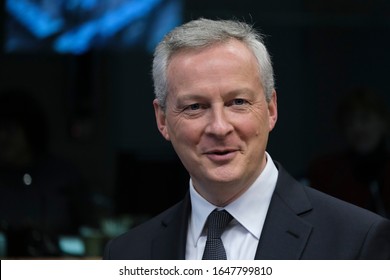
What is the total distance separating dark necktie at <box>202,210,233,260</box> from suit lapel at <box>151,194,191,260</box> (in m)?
0.08

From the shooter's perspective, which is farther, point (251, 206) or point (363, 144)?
point (363, 144)

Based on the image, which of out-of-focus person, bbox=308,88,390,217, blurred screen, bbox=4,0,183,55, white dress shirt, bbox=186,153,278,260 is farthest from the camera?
blurred screen, bbox=4,0,183,55

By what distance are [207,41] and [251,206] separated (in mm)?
433

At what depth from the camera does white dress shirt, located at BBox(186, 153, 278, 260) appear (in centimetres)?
254

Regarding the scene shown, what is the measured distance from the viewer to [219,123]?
8.00 ft

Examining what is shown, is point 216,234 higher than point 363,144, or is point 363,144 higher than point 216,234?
point 216,234

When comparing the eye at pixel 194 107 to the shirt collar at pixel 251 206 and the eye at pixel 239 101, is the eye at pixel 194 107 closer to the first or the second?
the eye at pixel 239 101

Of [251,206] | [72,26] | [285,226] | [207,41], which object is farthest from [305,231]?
[72,26]

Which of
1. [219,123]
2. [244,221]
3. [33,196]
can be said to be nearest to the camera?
[219,123]

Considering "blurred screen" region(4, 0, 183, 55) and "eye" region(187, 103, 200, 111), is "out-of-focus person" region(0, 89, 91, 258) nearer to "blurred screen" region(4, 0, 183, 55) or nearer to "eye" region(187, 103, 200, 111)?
"blurred screen" region(4, 0, 183, 55)

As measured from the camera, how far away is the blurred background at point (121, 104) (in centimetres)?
529

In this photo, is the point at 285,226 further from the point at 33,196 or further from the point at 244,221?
the point at 33,196

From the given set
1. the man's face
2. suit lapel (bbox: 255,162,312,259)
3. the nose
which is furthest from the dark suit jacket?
the nose
